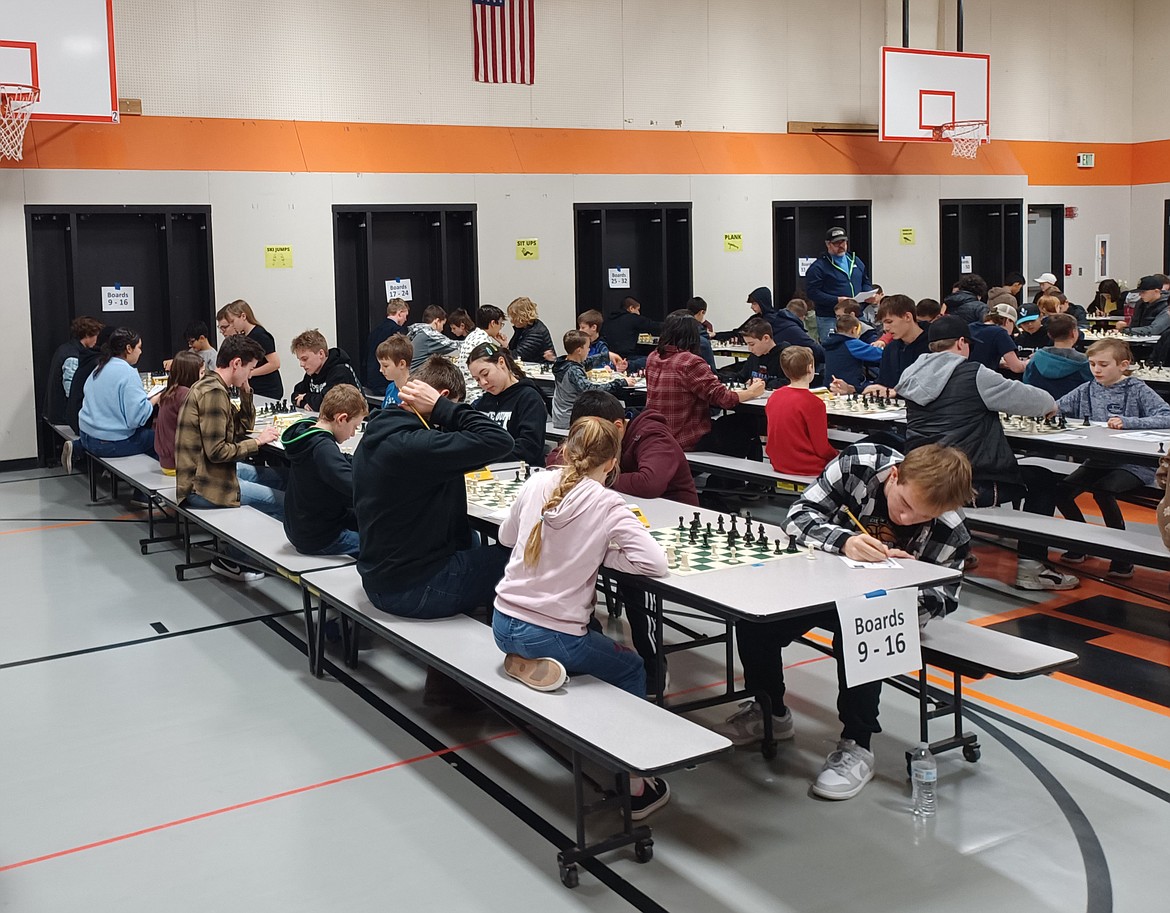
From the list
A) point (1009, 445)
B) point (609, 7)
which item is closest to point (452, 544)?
point (1009, 445)

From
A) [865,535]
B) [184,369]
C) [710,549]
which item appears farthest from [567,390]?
[865,535]

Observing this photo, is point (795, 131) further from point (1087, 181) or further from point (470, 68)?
point (1087, 181)

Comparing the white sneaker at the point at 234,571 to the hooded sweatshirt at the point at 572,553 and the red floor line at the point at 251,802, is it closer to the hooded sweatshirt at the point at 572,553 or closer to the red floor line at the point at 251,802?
the red floor line at the point at 251,802

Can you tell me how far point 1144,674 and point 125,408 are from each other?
23.0 feet

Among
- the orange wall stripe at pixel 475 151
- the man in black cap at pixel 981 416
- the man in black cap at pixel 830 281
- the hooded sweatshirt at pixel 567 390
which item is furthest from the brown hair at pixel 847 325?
the orange wall stripe at pixel 475 151

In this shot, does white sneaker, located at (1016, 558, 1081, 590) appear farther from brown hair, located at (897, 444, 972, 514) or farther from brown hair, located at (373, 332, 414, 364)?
brown hair, located at (373, 332, 414, 364)

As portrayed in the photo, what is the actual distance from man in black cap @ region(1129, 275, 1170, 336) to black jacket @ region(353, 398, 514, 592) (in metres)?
10.5

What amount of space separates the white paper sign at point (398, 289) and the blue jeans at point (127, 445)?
458 cm

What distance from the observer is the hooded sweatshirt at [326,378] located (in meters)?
8.69

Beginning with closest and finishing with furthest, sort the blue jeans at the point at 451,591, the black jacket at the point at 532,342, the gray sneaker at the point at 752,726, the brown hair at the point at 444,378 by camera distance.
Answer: the gray sneaker at the point at 752,726 → the blue jeans at the point at 451,591 → the brown hair at the point at 444,378 → the black jacket at the point at 532,342

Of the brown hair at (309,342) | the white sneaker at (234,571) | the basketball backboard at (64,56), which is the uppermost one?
the basketball backboard at (64,56)

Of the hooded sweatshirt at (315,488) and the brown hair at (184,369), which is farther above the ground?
the brown hair at (184,369)

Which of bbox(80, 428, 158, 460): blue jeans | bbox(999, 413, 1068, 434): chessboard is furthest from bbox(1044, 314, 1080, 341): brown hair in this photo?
bbox(80, 428, 158, 460): blue jeans

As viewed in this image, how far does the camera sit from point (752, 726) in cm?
440
